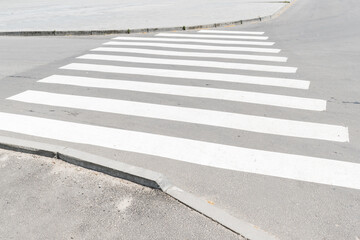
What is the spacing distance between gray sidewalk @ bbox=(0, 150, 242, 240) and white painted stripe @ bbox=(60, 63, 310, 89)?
4610 millimetres

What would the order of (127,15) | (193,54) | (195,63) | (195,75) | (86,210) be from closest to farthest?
(86,210)
(195,75)
(195,63)
(193,54)
(127,15)

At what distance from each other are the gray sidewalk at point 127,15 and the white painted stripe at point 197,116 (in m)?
7.86

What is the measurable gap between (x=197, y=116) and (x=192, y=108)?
1.30ft

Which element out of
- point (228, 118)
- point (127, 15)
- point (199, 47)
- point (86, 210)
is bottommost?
point (86, 210)

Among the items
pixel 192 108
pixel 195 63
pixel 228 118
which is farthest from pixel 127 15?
pixel 228 118

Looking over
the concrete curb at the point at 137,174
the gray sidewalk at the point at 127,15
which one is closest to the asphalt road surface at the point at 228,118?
the concrete curb at the point at 137,174

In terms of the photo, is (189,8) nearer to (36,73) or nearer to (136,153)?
(36,73)

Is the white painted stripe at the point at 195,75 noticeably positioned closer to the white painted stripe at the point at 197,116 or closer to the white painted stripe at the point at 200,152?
the white painted stripe at the point at 197,116

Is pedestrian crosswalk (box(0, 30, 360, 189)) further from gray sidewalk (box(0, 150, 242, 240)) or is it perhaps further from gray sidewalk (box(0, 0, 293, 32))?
gray sidewalk (box(0, 0, 293, 32))

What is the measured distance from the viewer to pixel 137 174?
4520 millimetres

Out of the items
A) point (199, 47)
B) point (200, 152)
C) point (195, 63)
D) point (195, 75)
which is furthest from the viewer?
point (199, 47)

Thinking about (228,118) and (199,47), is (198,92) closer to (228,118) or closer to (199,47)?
(228,118)

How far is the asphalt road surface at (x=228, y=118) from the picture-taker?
4301 millimetres

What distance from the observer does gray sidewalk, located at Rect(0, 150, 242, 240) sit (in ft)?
12.1
